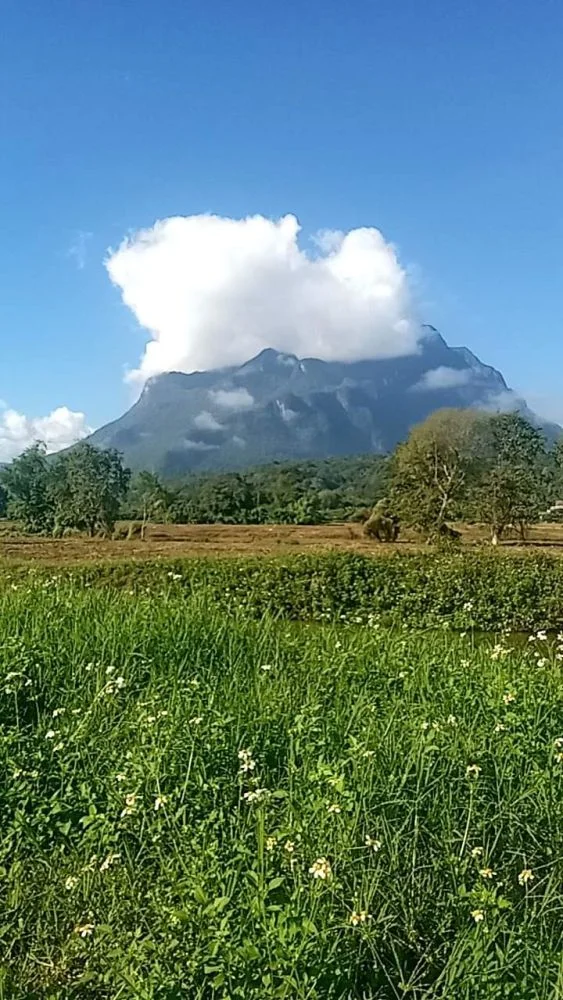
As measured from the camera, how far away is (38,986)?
6.92ft

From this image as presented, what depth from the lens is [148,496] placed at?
43.4 m

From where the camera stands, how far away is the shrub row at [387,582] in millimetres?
13258

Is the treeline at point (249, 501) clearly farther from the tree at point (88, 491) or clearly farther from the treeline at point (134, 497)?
the tree at point (88, 491)

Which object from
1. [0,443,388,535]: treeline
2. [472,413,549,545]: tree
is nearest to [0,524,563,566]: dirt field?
[472,413,549,545]: tree

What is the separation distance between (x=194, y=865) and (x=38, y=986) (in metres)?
0.47

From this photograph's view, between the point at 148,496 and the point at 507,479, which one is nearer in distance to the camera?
the point at 507,479

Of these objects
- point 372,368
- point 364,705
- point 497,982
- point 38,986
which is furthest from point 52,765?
point 372,368

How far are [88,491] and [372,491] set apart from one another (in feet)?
75.3

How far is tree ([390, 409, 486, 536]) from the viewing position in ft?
95.2

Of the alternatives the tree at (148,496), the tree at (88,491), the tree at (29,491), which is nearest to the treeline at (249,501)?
the tree at (148,496)

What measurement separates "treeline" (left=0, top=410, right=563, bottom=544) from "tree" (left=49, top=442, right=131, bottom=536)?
0.18 feet

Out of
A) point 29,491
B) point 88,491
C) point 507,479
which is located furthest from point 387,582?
point 29,491

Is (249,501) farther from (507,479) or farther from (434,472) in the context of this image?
(507,479)

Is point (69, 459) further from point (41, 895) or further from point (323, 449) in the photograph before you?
point (323, 449)
